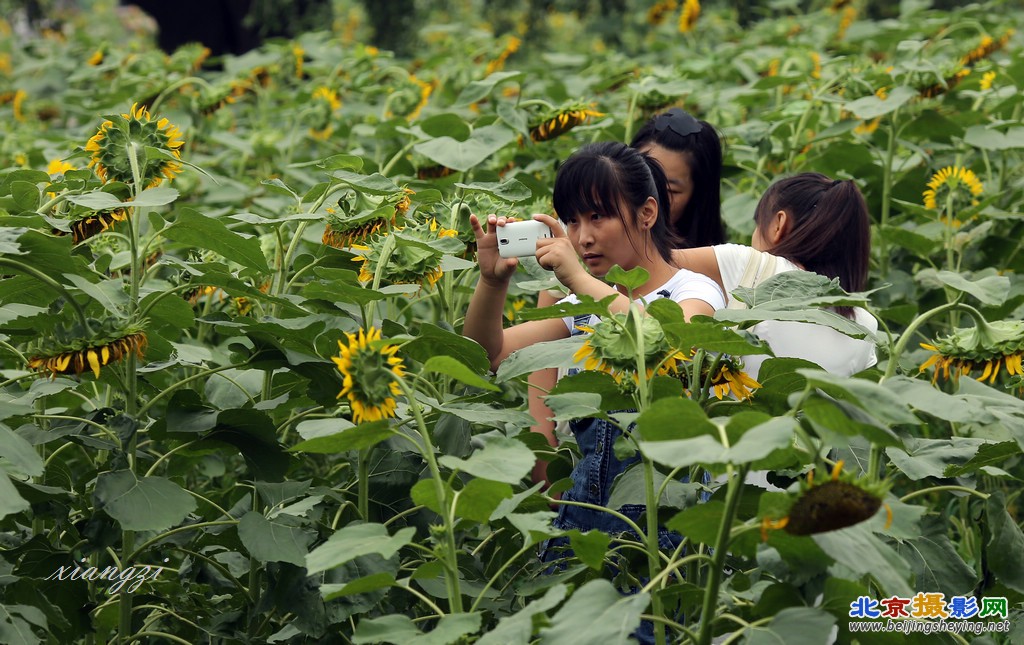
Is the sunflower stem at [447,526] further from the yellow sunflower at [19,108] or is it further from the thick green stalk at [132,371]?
the yellow sunflower at [19,108]

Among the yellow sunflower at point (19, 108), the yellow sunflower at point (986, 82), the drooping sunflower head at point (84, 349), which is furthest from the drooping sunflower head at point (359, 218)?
the yellow sunflower at point (19, 108)

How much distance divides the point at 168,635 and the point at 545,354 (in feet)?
2.06

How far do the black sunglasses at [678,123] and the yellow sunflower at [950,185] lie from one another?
522 millimetres

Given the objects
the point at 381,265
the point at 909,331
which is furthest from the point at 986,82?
the point at 381,265

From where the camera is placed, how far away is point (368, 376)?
46.9 inches

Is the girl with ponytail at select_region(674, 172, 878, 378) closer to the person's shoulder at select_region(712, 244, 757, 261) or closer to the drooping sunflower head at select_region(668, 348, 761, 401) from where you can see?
the person's shoulder at select_region(712, 244, 757, 261)

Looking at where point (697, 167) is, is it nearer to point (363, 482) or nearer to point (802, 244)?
point (802, 244)

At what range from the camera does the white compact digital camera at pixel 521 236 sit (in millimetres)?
1641

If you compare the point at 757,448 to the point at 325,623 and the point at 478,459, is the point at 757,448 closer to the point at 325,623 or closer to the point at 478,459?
the point at 478,459

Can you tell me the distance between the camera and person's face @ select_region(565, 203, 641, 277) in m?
1.77

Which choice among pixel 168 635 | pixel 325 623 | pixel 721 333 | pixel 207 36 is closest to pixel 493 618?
pixel 325 623

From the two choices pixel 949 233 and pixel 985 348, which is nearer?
pixel 985 348

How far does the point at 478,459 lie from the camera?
3.83 ft
